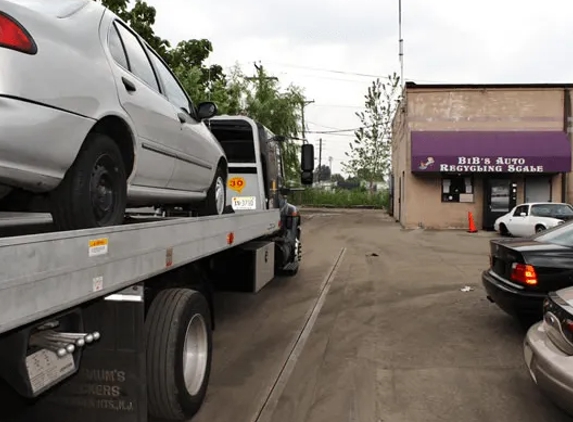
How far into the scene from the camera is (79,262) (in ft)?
7.96

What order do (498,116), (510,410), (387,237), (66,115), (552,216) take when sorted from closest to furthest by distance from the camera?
(66,115) < (510,410) < (552,216) < (387,237) < (498,116)

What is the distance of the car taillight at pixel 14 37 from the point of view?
254cm

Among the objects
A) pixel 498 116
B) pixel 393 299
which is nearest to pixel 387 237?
pixel 498 116

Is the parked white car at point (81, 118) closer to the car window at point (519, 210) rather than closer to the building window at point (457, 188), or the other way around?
the car window at point (519, 210)

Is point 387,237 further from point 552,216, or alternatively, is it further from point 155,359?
point 155,359

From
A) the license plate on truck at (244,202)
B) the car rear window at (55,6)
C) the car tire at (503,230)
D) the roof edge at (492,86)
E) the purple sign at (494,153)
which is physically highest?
the roof edge at (492,86)

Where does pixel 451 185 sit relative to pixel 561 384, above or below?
above

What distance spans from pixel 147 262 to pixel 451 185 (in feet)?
72.5

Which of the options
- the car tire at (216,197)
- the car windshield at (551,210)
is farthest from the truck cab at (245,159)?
the car windshield at (551,210)

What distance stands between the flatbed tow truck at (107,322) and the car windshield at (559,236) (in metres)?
3.46

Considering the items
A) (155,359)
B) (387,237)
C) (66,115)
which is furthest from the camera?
(387,237)

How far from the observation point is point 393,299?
27.2 feet

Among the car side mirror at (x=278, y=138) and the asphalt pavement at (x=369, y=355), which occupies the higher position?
the car side mirror at (x=278, y=138)

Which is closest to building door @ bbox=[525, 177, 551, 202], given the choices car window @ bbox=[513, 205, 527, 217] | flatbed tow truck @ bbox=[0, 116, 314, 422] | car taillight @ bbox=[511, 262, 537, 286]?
car window @ bbox=[513, 205, 527, 217]
